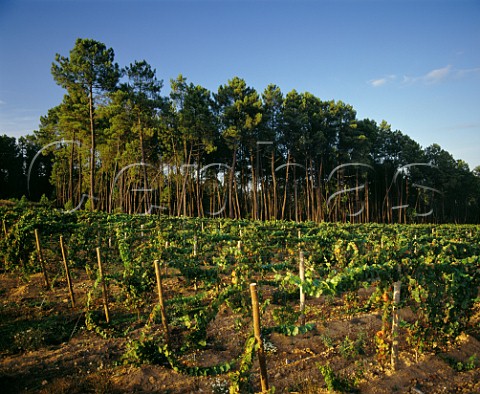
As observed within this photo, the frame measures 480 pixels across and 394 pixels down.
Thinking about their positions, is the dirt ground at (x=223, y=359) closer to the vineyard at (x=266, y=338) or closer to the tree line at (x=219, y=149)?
the vineyard at (x=266, y=338)

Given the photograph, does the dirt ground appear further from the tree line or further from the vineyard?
the tree line

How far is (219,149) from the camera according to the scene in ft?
126

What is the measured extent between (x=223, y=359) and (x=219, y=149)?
34.6 metres

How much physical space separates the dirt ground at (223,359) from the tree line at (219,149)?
20.3 meters

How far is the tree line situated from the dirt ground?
20.3m

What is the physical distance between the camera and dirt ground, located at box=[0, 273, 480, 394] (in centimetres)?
430

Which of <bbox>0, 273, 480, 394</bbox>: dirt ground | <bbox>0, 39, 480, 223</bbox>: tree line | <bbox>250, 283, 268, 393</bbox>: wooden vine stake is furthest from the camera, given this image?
<bbox>0, 39, 480, 223</bbox>: tree line

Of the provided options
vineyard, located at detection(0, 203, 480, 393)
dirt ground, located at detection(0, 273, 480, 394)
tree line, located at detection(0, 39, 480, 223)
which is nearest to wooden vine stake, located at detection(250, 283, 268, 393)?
vineyard, located at detection(0, 203, 480, 393)

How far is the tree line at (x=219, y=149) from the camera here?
27.4 metres

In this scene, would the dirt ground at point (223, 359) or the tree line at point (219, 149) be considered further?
the tree line at point (219, 149)

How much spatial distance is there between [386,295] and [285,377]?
7.23ft

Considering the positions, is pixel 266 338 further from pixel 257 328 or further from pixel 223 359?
pixel 257 328

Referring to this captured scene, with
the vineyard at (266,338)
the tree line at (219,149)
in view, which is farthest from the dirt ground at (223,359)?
the tree line at (219,149)

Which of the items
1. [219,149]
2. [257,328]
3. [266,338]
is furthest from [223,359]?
[219,149]
